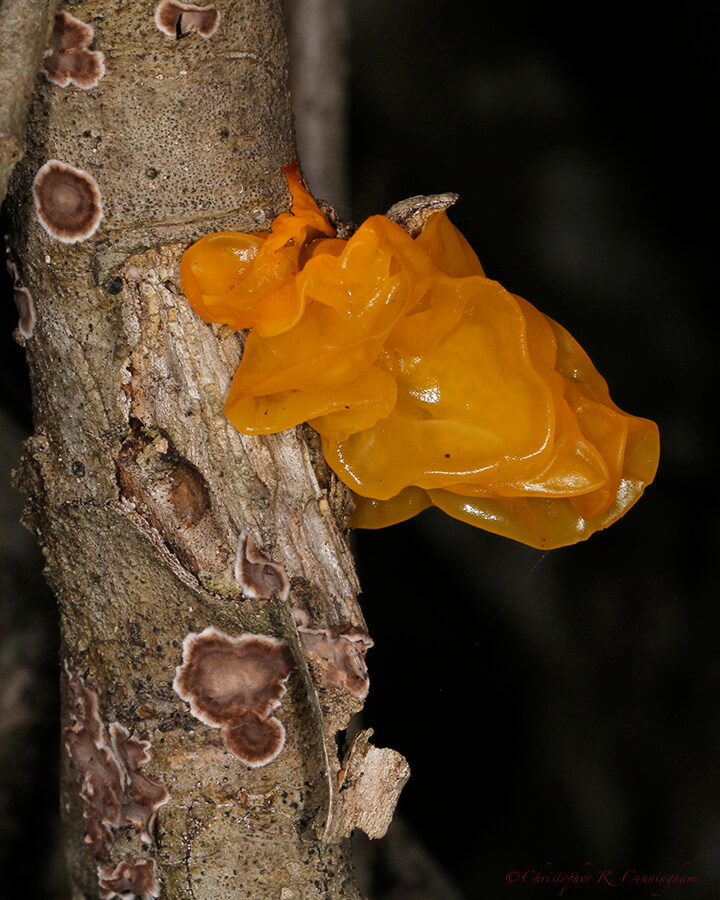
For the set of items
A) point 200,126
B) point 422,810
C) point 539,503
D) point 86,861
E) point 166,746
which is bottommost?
point 422,810

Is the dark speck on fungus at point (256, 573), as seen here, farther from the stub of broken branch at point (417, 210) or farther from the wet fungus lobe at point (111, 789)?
the stub of broken branch at point (417, 210)

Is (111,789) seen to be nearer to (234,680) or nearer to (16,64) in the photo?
(234,680)

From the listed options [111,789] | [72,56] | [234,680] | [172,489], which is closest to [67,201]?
[72,56]

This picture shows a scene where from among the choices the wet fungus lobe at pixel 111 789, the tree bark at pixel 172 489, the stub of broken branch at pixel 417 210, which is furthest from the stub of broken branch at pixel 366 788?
the stub of broken branch at pixel 417 210

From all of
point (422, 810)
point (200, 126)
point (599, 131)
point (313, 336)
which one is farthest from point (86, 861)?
point (599, 131)

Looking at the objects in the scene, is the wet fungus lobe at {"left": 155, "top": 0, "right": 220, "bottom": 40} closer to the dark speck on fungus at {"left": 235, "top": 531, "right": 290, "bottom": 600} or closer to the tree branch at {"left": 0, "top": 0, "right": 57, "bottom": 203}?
the tree branch at {"left": 0, "top": 0, "right": 57, "bottom": 203}

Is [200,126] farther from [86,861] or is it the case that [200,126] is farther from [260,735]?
[86,861]

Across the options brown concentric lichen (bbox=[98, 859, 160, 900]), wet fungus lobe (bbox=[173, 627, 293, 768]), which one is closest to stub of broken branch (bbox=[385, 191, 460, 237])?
wet fungus lobe (bbox=[173, 627, 293, 768])

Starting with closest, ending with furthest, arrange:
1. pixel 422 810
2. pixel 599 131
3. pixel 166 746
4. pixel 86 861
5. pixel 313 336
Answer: pixel 313 336 < pixel 166 746 < pixel 86 861 < pixel 599 131 < pixel 422 810
